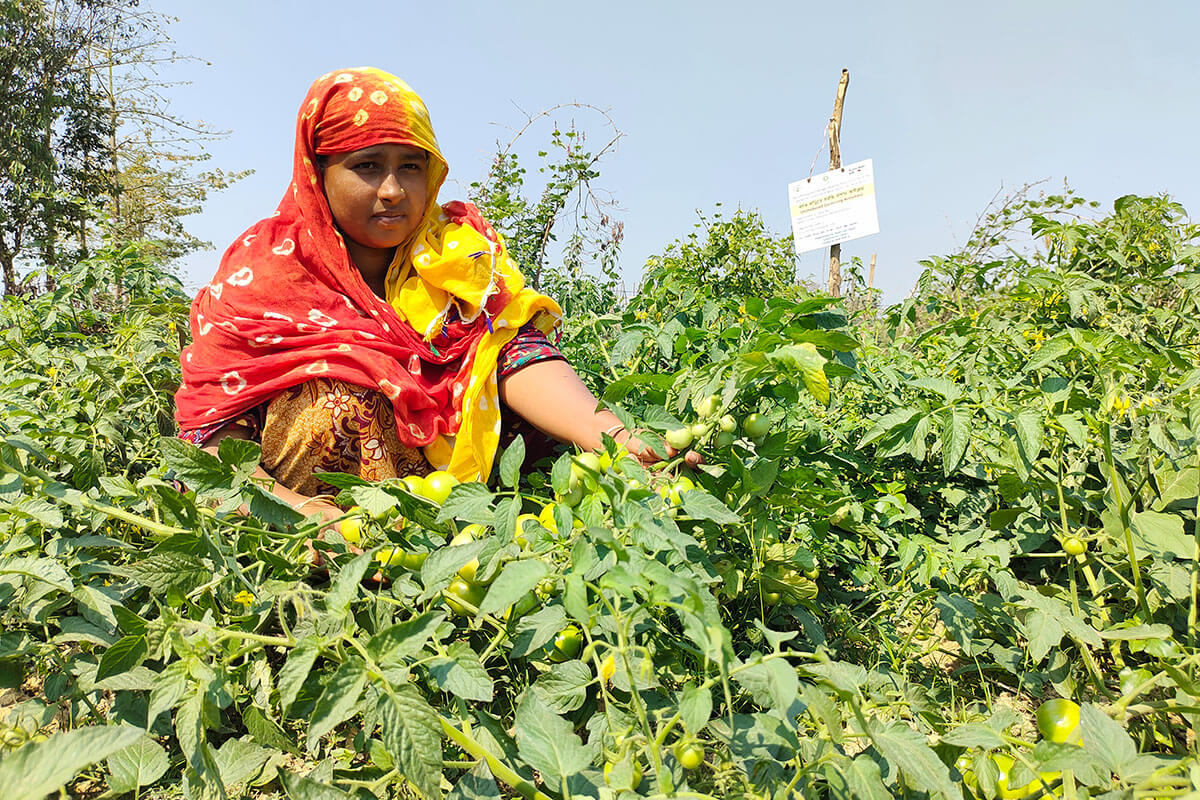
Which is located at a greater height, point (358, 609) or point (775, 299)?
point (775, 299)

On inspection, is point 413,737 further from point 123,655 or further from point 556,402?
point 556,402

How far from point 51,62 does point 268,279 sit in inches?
798

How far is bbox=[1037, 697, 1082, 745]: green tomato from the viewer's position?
3.02 ft

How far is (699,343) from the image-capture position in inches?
72.8

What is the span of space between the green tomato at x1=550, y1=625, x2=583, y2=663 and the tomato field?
1 cm

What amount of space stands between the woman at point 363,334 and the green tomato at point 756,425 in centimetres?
61

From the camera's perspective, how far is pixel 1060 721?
36.4 inches

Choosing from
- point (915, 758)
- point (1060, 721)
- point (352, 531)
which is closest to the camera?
point (915, 758)

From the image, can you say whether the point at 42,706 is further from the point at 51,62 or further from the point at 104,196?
the point at 51,62

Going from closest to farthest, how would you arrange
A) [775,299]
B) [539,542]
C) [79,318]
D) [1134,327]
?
[539,542]
[775,299]
[1134,327]
[79,318]

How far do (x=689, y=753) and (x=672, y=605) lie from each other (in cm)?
25

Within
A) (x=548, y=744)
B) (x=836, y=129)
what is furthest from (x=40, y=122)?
(x=548, y=744)

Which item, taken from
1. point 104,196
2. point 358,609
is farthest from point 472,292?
point 104,196

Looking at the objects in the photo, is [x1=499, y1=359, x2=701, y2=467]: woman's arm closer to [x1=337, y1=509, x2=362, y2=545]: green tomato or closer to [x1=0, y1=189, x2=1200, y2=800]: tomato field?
[x1=0, y1=189, x2=1200, y2=800]: tomato field
